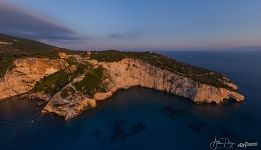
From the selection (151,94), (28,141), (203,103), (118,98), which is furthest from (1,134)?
(203,103)

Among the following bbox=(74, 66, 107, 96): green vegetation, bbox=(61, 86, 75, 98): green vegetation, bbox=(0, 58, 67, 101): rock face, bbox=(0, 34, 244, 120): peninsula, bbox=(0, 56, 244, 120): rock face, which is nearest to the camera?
bbox=(0, 56, 244, 120): rock face

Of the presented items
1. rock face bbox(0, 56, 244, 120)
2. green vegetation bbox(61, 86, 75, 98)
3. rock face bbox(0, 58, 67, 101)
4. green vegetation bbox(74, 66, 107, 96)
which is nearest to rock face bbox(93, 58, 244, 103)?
rock face bbox(0, 56, 244, 120)

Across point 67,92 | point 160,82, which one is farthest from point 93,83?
point 160,82

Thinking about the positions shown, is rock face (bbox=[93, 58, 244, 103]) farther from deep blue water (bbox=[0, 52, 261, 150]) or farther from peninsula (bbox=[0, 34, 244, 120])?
deep blue water (bbox=[0, 52, 261, 150])

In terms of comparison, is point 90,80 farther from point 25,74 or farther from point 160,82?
point 160,82

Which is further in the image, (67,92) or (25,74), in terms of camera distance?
(25,74)

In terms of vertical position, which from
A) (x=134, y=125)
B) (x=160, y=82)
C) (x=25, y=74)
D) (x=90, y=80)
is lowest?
(x=134, y=125)

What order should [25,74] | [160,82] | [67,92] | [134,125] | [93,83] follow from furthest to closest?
[160,82] → [25,74] → [93,83] → [67,92] → [134,125]

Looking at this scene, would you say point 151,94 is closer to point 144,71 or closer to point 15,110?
point 144,71

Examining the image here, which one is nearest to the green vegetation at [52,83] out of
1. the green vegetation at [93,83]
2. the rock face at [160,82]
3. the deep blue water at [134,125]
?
the green vegetation at [93,83]
